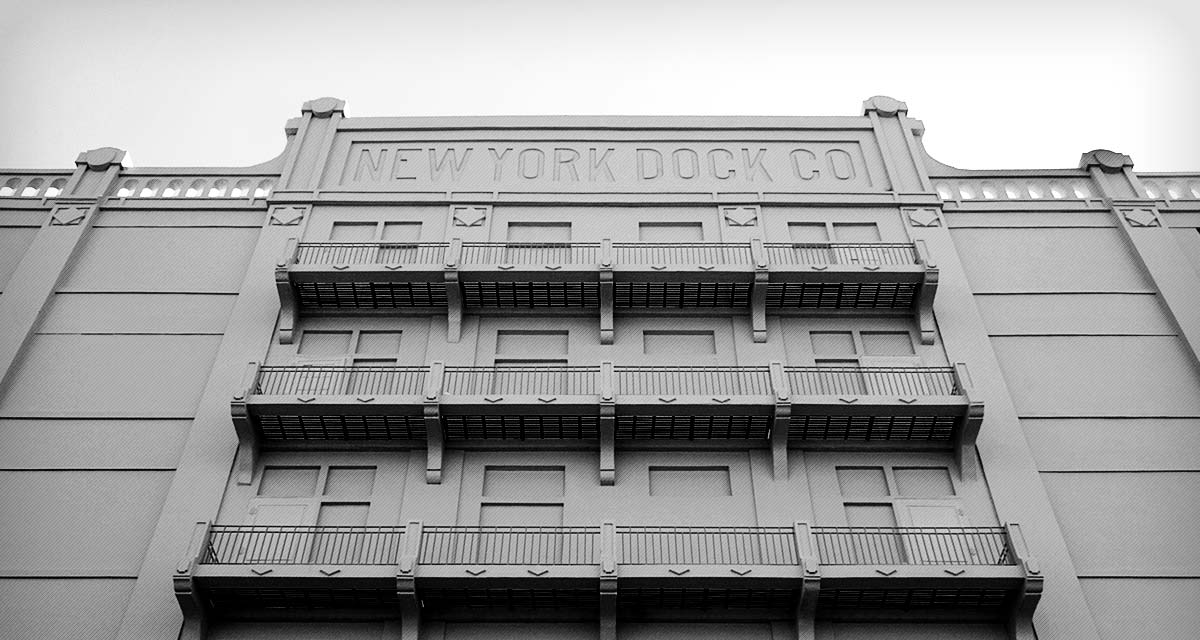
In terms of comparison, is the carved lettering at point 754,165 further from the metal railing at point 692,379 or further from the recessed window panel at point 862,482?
the recessed window panel at point 862,482

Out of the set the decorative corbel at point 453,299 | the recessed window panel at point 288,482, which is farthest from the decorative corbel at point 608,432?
the recessed window panel at point 288,482

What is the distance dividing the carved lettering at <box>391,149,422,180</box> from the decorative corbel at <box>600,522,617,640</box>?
13139mm

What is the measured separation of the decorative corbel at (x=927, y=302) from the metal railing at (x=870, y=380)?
1497 mm

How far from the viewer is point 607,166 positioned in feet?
96.9

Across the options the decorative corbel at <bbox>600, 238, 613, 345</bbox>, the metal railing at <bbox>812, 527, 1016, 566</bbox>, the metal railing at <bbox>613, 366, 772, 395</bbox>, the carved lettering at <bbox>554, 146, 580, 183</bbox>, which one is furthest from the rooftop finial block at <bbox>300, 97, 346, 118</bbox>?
the metal railing at <bbox>812, 527, 1016, 566</bbox>

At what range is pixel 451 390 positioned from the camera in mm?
23250

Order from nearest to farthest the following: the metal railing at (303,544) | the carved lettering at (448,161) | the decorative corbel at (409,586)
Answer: the decorative corbel at (409,586) → the metal railing at (303,544) → the carved lettering at (448,161)

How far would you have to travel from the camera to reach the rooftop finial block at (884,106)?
30516 mm

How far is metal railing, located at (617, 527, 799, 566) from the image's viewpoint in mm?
20625

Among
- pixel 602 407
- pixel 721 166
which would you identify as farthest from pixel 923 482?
pixel 721 166

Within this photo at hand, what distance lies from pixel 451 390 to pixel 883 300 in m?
10.3

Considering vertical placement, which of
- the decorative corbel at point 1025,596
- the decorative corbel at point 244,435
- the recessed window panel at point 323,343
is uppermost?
the recessed window panel at point 323,343

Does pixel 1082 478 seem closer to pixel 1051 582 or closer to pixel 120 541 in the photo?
pixel 1051 582

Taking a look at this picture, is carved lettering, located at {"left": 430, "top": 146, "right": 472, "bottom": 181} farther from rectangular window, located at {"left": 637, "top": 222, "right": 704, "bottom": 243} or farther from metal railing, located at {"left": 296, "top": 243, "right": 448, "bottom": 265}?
rectangular window, located at {"left": 637, "top": 222, "right": 704, "bottom": 243}
